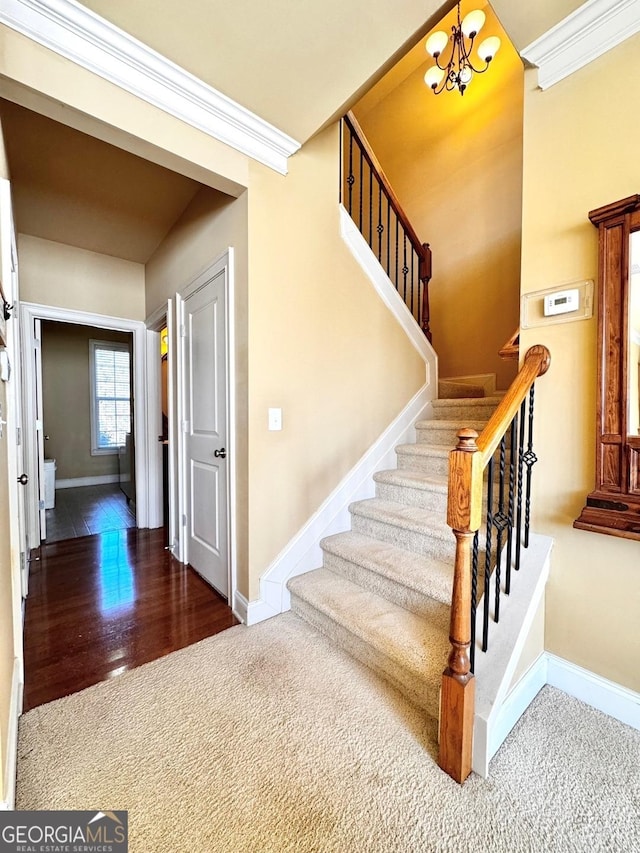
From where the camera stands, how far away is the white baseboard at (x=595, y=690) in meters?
1.43

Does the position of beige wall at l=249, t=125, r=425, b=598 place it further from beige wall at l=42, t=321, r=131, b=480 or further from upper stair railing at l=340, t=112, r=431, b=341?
beige wall at l=42, t=321, r=131, b=480

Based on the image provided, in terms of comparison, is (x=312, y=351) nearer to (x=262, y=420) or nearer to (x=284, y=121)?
(x=262, y=420)

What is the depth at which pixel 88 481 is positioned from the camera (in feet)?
20.8

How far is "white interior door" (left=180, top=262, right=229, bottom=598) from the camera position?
234cm

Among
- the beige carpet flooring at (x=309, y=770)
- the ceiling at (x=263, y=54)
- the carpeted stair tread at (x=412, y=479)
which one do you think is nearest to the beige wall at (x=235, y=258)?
the ceiling at (x=263, y=54)

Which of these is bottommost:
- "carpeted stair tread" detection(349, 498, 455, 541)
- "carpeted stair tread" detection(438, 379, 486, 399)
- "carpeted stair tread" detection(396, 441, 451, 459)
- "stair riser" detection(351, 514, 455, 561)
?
"stair riser" detection(351, 514, 455, 561)

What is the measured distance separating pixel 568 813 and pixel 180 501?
270 cm

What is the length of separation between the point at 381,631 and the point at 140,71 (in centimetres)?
272

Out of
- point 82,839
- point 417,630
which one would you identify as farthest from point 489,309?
point 82,839

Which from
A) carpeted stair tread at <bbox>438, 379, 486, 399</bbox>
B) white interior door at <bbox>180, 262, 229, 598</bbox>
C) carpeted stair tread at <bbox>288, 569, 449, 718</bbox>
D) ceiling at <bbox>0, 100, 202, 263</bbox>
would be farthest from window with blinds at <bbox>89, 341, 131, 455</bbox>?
carpeted stair tread at <bbox>288, 569, 449, 718</bbox>

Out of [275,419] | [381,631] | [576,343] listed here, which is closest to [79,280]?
[275,419]

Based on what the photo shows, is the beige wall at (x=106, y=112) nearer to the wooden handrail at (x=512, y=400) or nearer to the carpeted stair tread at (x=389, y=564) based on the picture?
the wooden handrail at (x=512, y=400)

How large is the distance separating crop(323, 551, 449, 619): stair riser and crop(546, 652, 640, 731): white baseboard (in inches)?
21.3

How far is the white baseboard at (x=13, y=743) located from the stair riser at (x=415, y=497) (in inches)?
79.0
